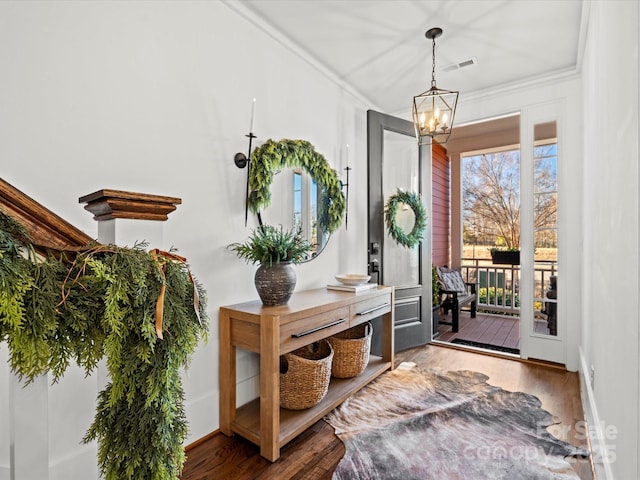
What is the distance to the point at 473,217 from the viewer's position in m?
6.44

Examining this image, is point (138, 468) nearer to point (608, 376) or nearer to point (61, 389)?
point (61, 389)

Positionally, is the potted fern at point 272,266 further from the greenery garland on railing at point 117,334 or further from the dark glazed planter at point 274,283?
the greenery garland on railing at point 117,334

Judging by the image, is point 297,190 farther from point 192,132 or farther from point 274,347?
point 274,347

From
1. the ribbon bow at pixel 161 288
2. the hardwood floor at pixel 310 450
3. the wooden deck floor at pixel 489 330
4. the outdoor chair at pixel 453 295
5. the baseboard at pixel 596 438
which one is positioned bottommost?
the wooden deck floor at pixel 489 330

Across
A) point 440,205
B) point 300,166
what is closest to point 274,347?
point 300,166

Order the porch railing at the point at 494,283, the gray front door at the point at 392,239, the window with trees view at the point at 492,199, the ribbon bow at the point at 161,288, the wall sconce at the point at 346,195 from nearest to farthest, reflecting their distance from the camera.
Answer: the ribbon bow at the point at 161,288 → the wall sconce at the point at 346,195 → the gray front door at the point at 392,239 → the porch railing at the point at 494,283 → the window with trees view at the point at 492,199

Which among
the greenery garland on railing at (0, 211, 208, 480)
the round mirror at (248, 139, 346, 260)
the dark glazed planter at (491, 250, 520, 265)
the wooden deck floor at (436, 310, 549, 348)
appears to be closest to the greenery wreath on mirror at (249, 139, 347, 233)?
the round mirror at (248, 139, 346, 260)

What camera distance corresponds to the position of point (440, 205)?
621cm

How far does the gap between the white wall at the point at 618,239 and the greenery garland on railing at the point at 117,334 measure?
4.26 feet

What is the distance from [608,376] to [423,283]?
2.36 meters

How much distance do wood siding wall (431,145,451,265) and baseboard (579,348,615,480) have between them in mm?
3583

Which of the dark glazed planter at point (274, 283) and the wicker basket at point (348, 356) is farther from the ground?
the dark glazed planter at point (274, 283)

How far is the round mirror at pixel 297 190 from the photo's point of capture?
2.41 metres

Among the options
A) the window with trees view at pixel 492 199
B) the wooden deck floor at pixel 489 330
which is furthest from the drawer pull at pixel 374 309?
the window with trees view at pixel 492 199
